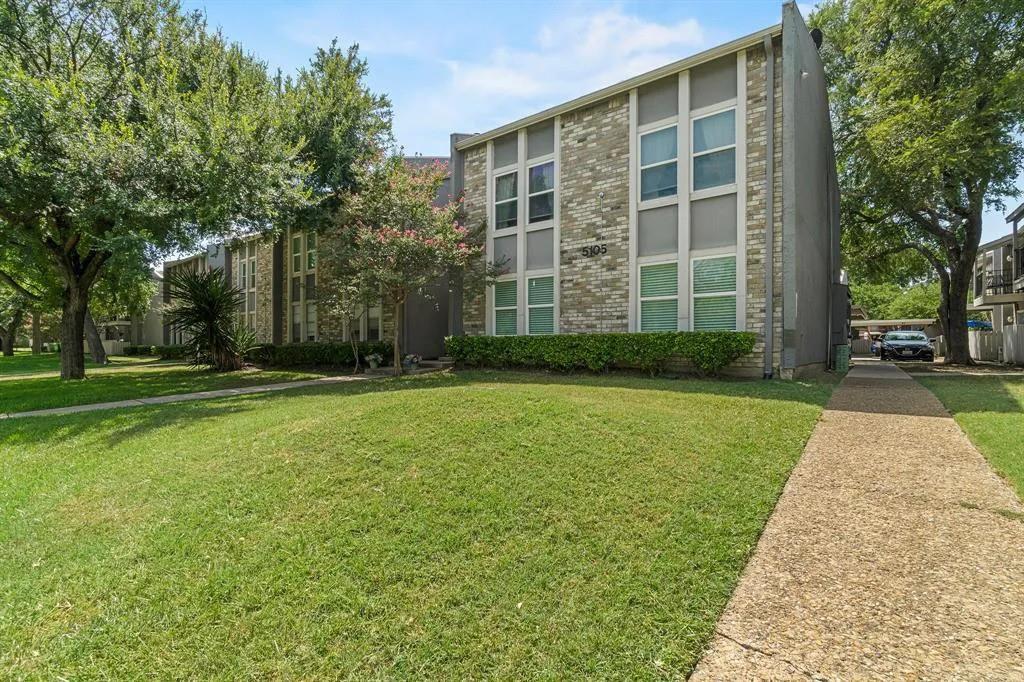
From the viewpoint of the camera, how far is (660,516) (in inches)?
140

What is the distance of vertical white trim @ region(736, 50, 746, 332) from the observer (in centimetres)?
1045

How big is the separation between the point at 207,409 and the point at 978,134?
771 inches

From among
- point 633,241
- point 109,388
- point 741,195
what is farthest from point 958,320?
point 109,388

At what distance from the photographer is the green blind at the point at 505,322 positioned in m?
14.0

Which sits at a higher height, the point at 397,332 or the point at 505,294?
the point at 505,294

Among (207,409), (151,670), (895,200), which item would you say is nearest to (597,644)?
(151,670)

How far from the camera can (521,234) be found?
13.8m

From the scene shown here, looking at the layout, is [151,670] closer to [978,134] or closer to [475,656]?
[475,656]

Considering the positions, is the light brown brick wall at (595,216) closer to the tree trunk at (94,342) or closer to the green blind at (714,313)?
the green blind at (714,313)

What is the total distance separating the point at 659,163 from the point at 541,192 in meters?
3.34

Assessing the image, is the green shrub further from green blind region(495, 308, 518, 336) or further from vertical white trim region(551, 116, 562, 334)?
vertical white trim region(551, 116, 562, 334)

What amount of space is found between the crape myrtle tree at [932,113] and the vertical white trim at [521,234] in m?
10.9

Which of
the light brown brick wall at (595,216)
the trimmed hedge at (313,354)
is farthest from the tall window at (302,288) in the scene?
the light brown brick wall at (595,216)

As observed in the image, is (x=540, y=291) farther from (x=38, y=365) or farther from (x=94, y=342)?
(x=94, y=342)
